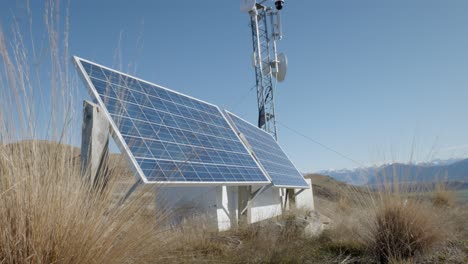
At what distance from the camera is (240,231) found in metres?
4.79

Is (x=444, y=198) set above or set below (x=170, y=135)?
below

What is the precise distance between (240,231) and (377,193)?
6.32 feet

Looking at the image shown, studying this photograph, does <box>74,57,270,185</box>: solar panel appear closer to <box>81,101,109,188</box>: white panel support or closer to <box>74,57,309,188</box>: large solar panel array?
<box>74,57,309,188</box>: large solar panel array

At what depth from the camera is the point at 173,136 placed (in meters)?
5.09

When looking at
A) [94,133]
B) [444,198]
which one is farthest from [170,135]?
[444,198]

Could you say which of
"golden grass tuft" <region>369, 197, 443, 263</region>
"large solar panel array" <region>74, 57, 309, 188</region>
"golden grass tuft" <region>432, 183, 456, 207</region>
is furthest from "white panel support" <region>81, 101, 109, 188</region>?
"golden grass tuft" <region>432, 183, 456, 207</region>

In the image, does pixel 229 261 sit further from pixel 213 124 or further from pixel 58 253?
pixel 213 124

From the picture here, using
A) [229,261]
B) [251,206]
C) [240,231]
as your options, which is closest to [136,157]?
[229,261]

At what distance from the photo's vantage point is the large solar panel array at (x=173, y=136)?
4008mm

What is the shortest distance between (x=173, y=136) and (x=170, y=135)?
5 centimetres

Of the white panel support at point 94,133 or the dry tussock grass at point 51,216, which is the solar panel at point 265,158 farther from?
the dry tussock grass at point 51,216

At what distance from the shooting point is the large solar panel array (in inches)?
158

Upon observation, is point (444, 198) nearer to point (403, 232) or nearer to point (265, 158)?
point (265, 158)

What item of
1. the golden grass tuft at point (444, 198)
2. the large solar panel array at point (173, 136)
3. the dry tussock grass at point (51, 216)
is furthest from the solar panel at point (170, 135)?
the golden grass tuft at point (444, 198)
